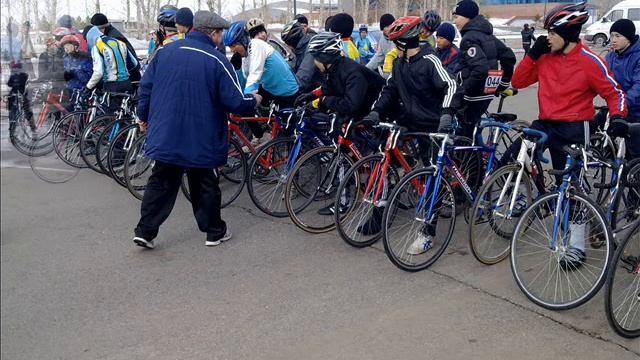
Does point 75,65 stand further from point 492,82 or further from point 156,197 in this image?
point 492,82

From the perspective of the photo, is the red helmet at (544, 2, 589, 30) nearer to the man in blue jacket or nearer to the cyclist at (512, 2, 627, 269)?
the cyclist at (512, 2, 627, 269)

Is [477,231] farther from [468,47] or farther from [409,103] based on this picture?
[468,47]

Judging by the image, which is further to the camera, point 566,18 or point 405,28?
point 405,28

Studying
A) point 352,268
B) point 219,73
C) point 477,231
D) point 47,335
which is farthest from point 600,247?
point 47,335

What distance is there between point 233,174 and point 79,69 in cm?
310

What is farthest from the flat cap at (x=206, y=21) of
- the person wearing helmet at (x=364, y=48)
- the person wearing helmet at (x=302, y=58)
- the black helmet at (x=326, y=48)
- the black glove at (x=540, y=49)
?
the person wearing helmet at (x=364, y=48)

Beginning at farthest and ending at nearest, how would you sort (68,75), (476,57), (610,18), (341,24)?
(610,18)
(68,75)
(341,24)
(476,57)

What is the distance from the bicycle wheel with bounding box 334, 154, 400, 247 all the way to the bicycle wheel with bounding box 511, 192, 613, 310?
1138 mm

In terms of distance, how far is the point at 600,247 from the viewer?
12.7ft

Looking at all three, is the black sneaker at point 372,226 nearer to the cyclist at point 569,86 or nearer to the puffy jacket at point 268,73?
the cyclist at point 569,86

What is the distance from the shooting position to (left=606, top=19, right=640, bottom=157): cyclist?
5.28 metres

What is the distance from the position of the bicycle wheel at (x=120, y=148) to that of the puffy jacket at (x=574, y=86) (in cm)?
408

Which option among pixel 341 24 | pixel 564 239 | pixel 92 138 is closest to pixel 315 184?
pixel 564 239

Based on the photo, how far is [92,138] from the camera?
716 centimetres
